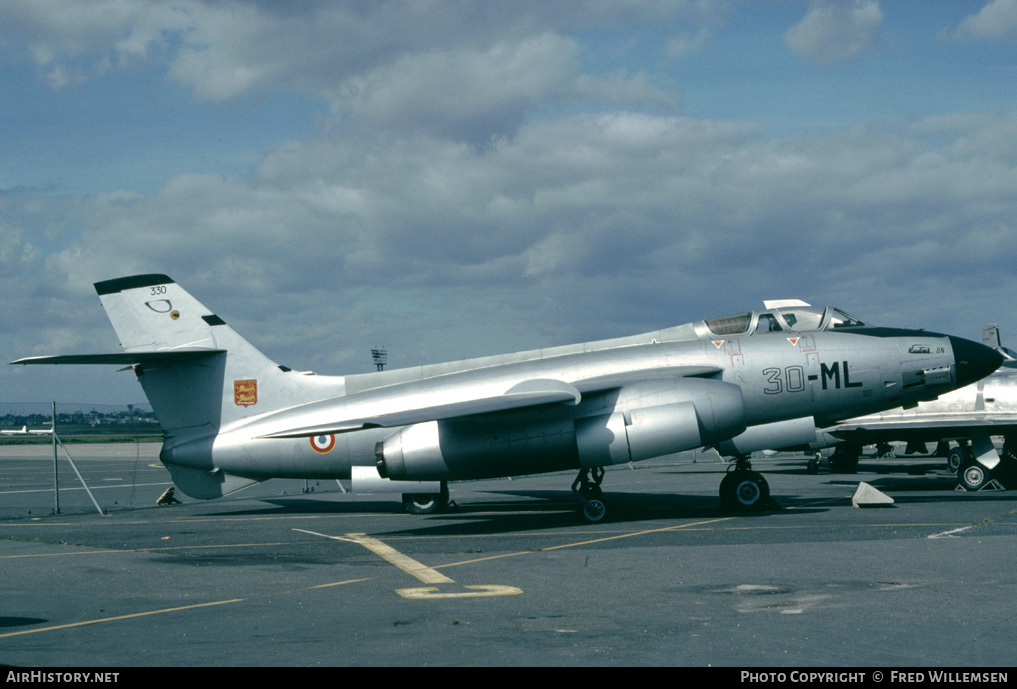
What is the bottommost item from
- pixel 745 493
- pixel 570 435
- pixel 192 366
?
pixel 745 493

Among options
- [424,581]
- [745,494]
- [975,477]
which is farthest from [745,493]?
[424,581]

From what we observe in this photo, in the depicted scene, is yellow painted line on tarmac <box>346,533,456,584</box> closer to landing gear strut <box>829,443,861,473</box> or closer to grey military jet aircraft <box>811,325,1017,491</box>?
grey military jet aircraft <box>811,325,1017,491</box>

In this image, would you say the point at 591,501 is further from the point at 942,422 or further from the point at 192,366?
the point at 942,422

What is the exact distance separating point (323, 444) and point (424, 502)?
2.64 meters

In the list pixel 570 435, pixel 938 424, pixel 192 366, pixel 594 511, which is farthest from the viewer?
pixel 938 424

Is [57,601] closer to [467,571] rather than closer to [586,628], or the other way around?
[467,571]

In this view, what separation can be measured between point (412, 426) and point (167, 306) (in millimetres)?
6743

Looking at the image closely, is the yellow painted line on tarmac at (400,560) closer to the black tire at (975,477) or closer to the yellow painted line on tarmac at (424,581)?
the yellow painted line on tarmac at (424,581)

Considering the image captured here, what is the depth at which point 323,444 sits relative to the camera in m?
18.8

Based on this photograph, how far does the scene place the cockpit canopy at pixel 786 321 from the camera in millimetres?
18219

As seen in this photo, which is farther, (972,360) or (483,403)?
(972,360)

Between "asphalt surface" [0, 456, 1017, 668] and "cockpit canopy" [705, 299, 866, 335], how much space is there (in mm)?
3808

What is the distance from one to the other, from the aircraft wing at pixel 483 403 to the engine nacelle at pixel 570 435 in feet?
1.02
